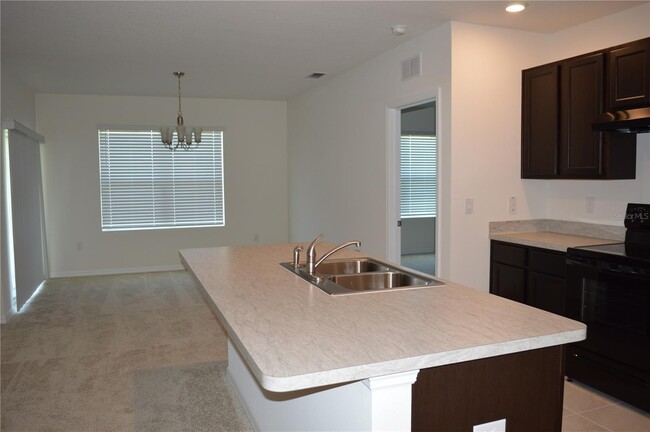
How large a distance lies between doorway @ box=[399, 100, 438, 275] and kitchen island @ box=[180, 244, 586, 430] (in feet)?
21.1

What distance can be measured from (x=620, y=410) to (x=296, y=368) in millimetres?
2525

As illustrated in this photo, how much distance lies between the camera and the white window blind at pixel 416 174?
865 cm

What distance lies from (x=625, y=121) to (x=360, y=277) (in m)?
1.96

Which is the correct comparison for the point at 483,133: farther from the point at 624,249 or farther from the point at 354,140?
the point at 354,140

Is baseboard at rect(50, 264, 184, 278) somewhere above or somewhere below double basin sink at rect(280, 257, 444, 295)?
below

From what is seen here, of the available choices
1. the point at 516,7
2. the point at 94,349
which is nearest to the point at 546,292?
the point at 516,7

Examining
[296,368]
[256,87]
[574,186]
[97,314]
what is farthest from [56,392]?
[256,87]

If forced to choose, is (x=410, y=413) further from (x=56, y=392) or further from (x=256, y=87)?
(x=256, y=87)

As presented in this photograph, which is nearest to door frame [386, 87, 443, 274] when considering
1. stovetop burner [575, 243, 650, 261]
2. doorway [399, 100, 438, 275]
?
stovetop burner [575, 243, 650, 261]

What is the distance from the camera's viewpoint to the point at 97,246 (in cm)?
738

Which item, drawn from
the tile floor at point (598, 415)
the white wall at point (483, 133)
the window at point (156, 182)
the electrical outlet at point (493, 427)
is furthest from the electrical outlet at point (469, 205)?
the window at point (156, 182)

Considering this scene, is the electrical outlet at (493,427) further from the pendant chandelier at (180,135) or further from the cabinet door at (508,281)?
the pendant chandelier at (180,135)

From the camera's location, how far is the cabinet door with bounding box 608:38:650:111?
3125 mm

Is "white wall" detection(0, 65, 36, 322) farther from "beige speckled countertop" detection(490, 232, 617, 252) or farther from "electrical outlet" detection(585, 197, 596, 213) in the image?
"electrical outlet" detection(585, 197, 596, 213)
